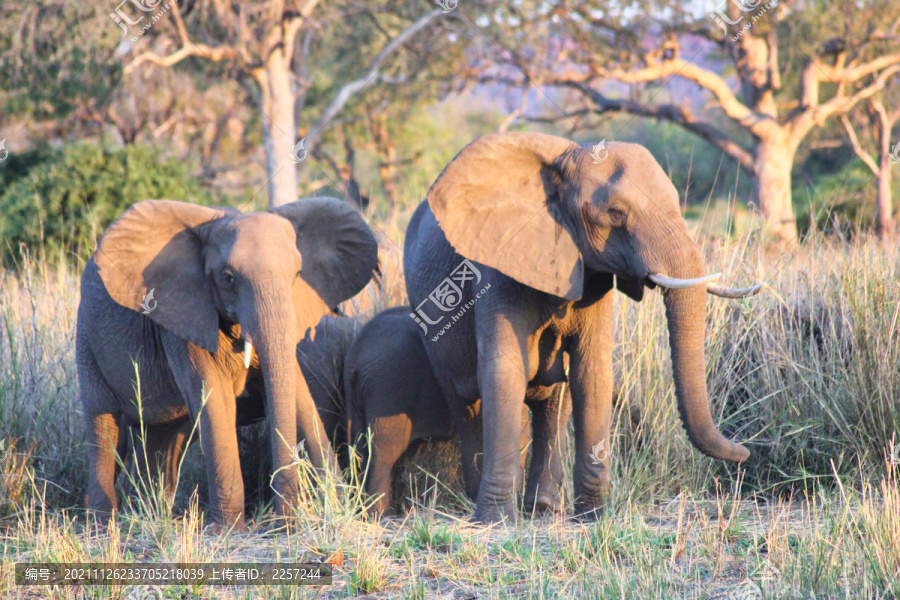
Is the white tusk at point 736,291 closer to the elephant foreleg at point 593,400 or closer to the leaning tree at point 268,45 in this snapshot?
the elephant foreleg at point 593,400

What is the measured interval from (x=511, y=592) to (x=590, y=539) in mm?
603

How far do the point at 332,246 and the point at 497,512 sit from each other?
206 cm

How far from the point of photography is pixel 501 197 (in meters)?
4.94

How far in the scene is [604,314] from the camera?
5184 mm

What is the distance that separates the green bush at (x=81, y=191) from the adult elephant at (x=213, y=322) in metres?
7.60

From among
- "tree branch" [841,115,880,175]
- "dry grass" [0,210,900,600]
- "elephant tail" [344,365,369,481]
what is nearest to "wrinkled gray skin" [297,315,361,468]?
"elephant tail" [344,365,369,481]

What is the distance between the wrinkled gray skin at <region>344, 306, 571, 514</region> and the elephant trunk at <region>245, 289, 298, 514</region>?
0.88 metres

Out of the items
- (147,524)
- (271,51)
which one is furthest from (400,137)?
(147,524)

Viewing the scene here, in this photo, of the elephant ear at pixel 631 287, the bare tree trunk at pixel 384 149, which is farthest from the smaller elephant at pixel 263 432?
the bare tree trunk at pixel 384 149

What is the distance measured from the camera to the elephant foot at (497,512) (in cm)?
503

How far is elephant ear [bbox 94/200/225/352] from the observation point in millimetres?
5520

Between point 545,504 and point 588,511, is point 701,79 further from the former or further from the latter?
point 588,511

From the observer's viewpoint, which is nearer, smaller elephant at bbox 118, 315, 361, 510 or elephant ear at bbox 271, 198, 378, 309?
elephant ear at bbox 271, 198, 378, 309

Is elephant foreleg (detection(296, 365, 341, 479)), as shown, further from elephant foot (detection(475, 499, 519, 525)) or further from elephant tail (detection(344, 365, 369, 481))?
elephant foot (detection(475, 499, 519, 525))
